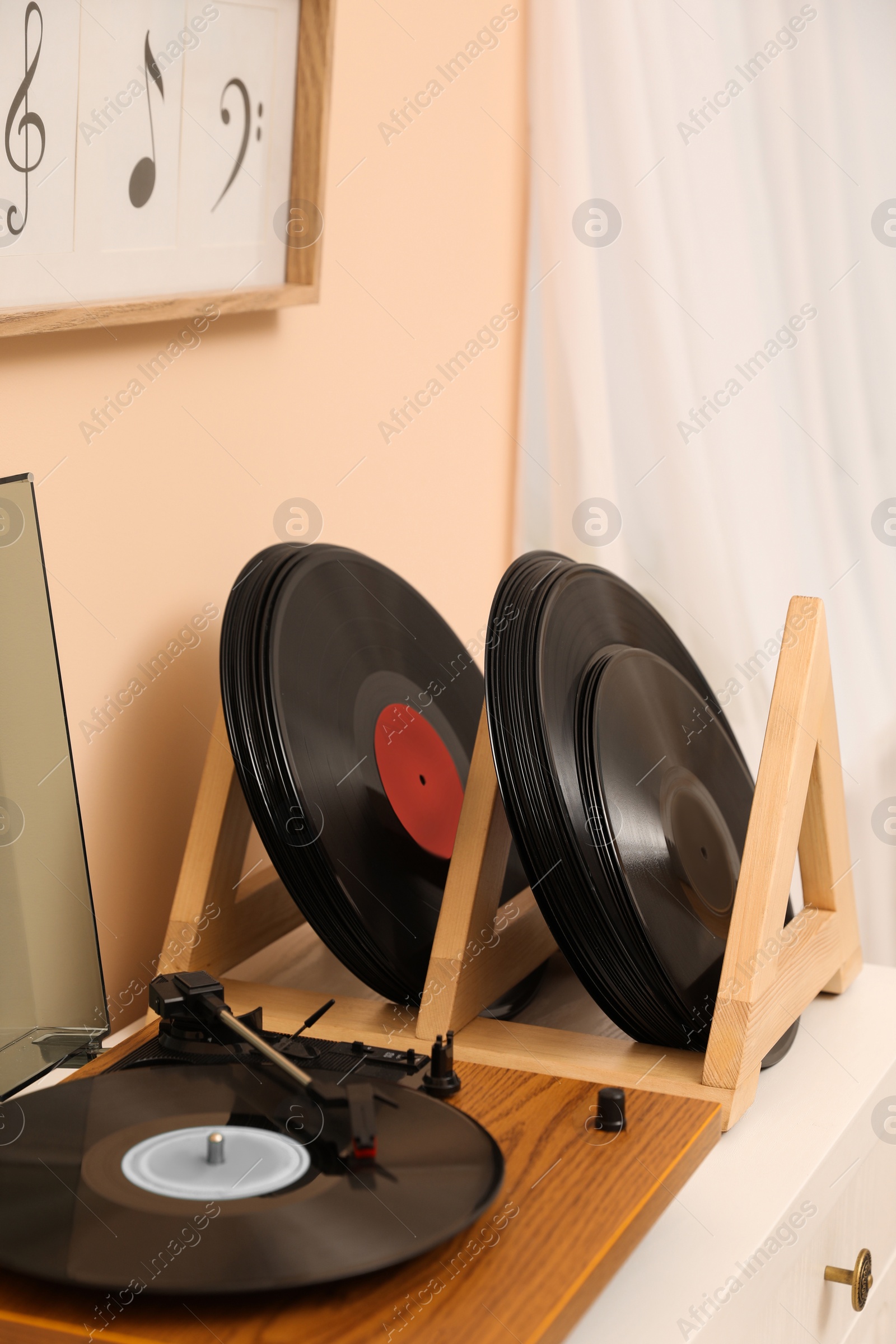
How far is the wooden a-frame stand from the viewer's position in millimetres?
916

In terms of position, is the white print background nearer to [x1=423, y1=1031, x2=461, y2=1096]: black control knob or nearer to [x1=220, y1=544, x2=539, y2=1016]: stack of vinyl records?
[x1=220, y1=544, x2=539, y2=1016]: stack of vinyl records

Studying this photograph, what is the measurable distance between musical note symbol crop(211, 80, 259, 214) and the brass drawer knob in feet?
3.17

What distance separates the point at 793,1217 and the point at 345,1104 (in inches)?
13.4

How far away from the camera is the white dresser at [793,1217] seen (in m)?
0.75

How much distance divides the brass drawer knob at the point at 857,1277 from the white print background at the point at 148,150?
0.90 metres

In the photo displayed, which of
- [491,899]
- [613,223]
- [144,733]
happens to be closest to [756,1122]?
[491,899]

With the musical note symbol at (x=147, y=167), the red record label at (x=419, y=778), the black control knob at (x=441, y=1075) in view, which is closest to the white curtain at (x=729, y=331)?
the red record label at (x=419, y=778)

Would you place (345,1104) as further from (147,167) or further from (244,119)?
(244,119)

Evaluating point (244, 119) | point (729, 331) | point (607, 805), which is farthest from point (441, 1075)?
point (729, 331)

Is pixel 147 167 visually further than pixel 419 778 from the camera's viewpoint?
No

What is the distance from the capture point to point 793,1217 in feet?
2.81

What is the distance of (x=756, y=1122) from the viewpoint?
3.08 ft

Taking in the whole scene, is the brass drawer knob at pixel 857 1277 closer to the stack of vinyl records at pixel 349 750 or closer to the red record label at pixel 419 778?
the stack of vinyl records at pixel 349 750

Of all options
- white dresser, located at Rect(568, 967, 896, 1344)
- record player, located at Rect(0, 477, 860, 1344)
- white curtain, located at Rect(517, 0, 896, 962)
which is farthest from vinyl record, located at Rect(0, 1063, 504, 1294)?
white curtain, located at Rect(517, 0, 896, 962)
